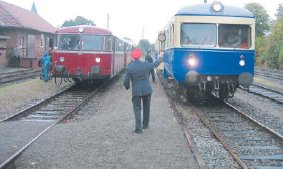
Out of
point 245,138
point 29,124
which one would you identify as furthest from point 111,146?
point 29,124

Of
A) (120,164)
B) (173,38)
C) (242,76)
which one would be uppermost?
(173,38)

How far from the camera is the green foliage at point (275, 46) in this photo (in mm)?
43875

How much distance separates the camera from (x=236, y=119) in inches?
463

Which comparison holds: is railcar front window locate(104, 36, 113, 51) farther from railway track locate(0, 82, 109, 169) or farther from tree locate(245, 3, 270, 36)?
tree locate(245, 3, 270, 36)

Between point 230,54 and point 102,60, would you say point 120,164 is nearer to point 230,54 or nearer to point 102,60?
point 230,54

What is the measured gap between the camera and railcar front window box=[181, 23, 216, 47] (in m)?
13.2

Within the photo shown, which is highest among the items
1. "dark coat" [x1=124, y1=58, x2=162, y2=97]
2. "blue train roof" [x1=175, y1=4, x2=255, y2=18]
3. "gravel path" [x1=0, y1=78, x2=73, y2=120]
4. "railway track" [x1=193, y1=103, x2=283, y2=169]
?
"blue train roof" [x1=175, y1=4, x2=255, y2=18]

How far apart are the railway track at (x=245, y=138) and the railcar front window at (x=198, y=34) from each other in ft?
6.57

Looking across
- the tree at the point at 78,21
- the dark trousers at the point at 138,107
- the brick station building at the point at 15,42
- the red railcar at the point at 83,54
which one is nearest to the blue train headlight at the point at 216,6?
the dark trousers at the point at 138,107

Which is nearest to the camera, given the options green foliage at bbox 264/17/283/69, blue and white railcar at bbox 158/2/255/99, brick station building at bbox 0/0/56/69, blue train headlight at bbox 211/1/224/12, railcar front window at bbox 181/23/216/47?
blue and white railcar at bbox 158/2/255/99

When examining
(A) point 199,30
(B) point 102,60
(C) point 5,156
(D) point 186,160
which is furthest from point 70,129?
(B) point 102,60

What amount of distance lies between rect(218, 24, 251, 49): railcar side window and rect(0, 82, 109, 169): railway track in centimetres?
477

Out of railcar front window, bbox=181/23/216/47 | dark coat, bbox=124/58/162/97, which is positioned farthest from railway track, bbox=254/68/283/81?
dark coat, bbox=124/58/162/97

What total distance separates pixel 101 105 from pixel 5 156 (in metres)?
7.09
